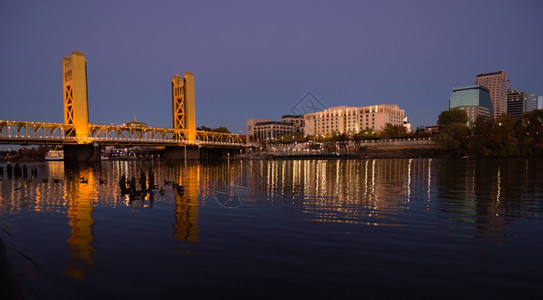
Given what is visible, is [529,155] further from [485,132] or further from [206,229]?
[206,229]

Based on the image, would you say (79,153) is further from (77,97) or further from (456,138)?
(456,138)

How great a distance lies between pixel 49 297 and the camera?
7.47 m

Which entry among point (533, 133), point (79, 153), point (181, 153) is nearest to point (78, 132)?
point (79, 153)

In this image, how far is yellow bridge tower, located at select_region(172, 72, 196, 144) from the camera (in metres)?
131

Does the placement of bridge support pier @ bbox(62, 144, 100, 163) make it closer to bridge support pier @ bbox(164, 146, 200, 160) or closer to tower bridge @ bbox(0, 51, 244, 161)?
tower bridge @ bbox(0, 51, 244, 161)

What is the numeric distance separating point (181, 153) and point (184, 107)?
20.7 meters

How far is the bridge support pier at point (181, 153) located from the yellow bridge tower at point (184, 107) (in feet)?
11.3

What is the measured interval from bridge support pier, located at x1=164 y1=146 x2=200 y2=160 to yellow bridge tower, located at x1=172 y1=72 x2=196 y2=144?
3436mm

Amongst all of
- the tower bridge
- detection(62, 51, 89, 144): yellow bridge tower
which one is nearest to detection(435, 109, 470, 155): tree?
the tower bridge

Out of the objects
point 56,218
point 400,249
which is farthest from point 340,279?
point 56,218

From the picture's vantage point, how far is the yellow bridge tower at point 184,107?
13062 centimetres

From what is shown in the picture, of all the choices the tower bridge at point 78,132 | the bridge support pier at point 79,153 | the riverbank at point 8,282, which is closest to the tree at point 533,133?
the tower bridge at point 78,132

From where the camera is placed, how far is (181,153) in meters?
126

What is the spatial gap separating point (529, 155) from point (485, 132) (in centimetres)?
1419
